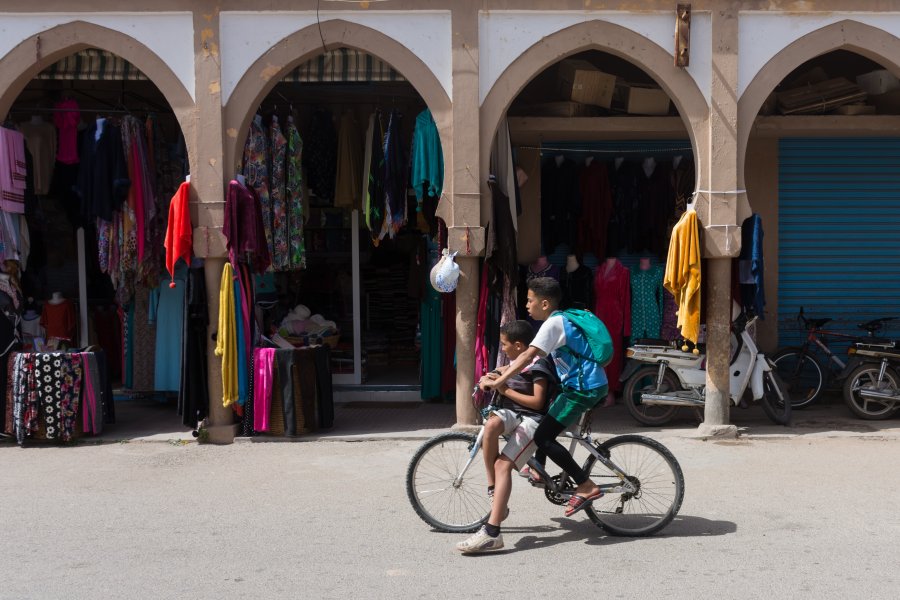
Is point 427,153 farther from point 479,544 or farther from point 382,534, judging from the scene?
point 479,544

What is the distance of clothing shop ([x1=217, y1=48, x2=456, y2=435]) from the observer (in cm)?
917

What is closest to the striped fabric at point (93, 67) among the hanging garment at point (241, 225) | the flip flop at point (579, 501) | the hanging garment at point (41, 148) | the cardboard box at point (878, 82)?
the hanging garment at point (41, 148)

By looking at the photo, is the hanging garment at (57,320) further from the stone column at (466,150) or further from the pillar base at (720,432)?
the pillar base at (720,432)

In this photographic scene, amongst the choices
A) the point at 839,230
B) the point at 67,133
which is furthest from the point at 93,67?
the point at 839,230

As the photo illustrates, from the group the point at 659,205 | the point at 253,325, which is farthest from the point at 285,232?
the point at 659,205

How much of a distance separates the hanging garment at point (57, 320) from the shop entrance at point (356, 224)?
2261 millimetres

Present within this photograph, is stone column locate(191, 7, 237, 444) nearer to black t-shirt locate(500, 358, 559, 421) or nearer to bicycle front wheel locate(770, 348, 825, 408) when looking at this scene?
black t-shirt locate(500, 358, 559, 421)

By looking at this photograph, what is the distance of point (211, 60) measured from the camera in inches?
352

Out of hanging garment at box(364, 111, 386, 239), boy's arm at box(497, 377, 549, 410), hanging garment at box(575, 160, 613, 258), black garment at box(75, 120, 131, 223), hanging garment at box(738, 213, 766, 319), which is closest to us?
boy's arm at box(497, 377, 549, 410)

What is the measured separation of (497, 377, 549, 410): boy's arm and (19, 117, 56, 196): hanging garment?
668cm

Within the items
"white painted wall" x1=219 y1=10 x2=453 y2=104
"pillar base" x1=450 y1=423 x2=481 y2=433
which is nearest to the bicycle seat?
"pillar base" x1=450 y1=423 x2=481 y2=433

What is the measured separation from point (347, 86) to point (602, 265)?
3.70 meters

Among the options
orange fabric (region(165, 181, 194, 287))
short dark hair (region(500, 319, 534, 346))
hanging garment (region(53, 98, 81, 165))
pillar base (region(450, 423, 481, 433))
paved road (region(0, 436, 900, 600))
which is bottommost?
paved road (region(0, 436, 900, 600))

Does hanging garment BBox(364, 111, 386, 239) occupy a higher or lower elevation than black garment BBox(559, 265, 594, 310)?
higher
